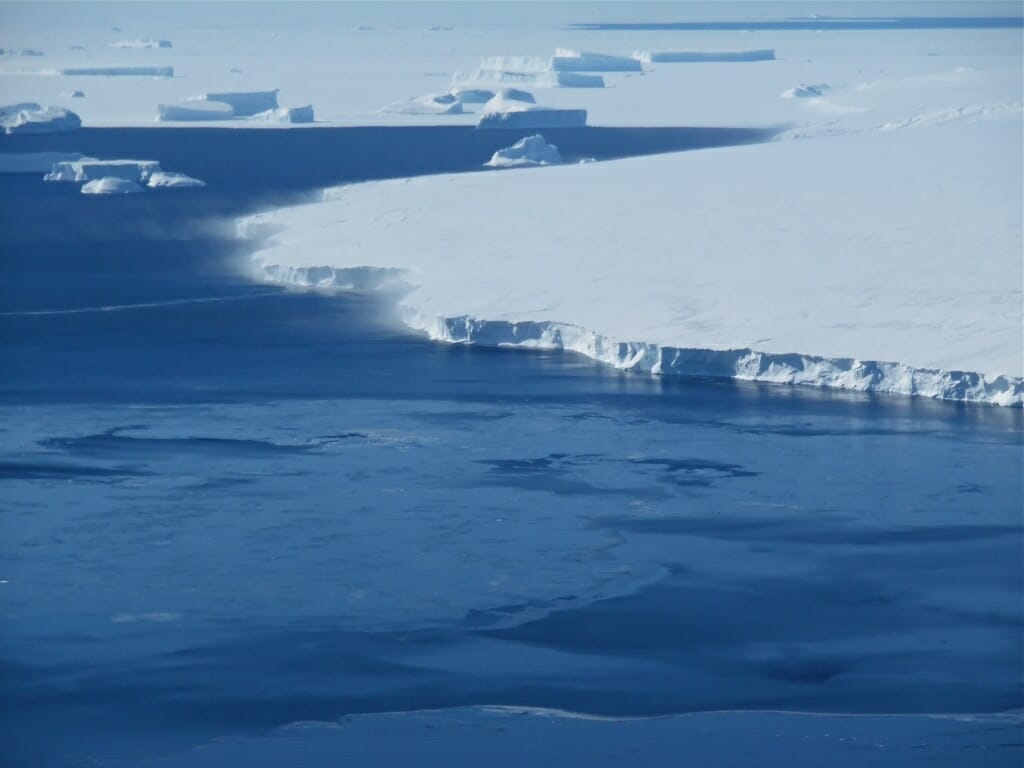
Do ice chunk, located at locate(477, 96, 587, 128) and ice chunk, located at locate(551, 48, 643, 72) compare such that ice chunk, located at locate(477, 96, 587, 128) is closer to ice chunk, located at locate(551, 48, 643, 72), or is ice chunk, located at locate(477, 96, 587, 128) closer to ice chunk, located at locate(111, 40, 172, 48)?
ice chunk, located at locate(551, 48, 643, 72)

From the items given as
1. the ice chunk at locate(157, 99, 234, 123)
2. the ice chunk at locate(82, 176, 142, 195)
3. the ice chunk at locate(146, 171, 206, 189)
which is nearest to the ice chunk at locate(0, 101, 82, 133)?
the ice chunk at locate(157, 99, 234, 123)

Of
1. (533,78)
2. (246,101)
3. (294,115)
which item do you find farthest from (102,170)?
(533,78)

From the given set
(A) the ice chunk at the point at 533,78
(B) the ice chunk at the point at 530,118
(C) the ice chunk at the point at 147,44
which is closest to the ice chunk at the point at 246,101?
(B) the ice chunk at the point at 530,118

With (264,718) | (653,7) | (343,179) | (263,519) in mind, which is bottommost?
(264,718)

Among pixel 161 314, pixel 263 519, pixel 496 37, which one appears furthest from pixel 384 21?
pixel 263 519

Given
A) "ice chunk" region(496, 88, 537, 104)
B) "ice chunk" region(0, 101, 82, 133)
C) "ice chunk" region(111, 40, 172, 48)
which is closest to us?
"ice chunk" region(0, 101, 82, 133)

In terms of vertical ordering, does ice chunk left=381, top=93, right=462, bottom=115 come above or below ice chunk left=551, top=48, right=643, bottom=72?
below

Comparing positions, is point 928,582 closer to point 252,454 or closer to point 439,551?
point 439,551
